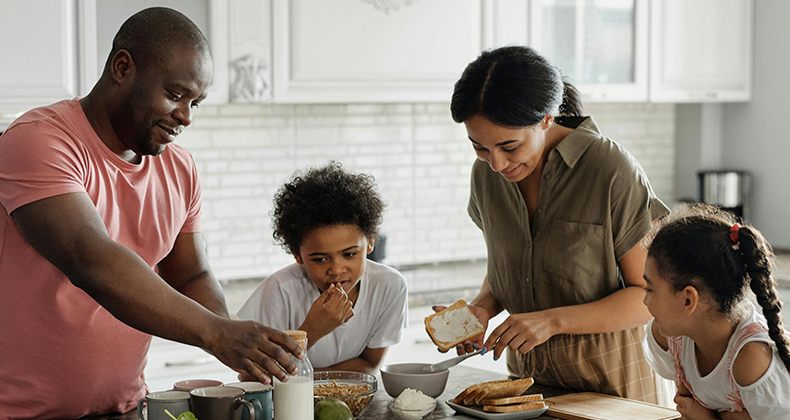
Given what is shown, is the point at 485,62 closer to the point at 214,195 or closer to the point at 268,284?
the point at 268,284

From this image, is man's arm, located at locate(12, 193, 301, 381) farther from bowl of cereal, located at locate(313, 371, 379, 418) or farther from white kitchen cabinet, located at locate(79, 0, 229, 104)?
white kitchen cabinet, located at locate(79, 0, 229, 104)

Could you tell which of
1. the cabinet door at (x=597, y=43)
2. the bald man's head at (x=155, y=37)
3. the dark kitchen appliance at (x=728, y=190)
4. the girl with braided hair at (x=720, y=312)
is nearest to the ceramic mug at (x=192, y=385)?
the bald man's head at (x=155, y=37)

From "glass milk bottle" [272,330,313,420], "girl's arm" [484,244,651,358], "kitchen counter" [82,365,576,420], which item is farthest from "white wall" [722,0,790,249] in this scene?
"glass milk bottle" [272,330,313,420]

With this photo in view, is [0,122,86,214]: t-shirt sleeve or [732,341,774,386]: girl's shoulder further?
[732,341,774,386]: girl's shoulder

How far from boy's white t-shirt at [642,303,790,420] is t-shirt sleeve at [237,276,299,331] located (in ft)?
2.81

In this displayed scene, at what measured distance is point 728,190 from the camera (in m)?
4.33

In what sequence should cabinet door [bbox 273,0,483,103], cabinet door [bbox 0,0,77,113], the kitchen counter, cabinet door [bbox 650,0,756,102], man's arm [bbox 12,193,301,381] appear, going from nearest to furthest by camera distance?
1. man's arm [bbox 12,193,301,381]
2. the kitchen counter
3. cabinet door [bbox 0,0,77,113]
4. cabinet door [bbox 273,0,483,103]
5. cabinet door [bbox 650,0,756,102]

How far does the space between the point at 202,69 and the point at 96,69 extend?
1.59m

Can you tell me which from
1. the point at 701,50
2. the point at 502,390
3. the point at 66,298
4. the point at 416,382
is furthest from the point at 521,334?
the point at 701,50

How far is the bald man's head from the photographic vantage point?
1.49m

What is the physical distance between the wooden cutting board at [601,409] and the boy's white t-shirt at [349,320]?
48 cm

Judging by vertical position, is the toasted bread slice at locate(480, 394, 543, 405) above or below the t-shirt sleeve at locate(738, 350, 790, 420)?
below

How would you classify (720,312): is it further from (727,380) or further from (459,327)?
(459,327)

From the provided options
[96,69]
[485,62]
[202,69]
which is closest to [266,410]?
[202,69]
